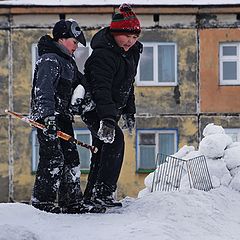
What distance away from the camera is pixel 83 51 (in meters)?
18.9

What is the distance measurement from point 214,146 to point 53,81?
198 inches

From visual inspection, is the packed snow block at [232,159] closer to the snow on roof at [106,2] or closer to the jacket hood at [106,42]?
the jacket hood at [106,42]

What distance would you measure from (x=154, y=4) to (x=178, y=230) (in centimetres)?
1454

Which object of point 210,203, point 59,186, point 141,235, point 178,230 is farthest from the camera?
point 210,203

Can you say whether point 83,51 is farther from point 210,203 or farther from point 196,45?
point 210,203

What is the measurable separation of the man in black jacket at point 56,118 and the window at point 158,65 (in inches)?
520

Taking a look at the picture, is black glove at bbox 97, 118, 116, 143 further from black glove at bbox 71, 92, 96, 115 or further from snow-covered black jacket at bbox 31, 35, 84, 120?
snow-covered black jacket at bbox 31, 35, 84, 120

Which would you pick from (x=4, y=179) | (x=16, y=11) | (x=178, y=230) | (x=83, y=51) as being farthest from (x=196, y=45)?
(x=178, y=230)

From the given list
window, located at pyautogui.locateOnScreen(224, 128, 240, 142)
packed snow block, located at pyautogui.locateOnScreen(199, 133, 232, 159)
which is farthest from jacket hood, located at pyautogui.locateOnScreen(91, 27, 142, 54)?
window, located at pyautogui.locateOnScreen(224, 128, 240, 142)

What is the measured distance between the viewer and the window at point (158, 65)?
19.1 m

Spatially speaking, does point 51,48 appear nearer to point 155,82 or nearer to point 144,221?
point 144,221

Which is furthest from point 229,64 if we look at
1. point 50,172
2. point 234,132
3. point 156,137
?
point 50,172

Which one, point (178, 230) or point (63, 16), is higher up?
point (63, 16)

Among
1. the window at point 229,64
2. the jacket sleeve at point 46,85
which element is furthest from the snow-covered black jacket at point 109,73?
the window at point 229,64
